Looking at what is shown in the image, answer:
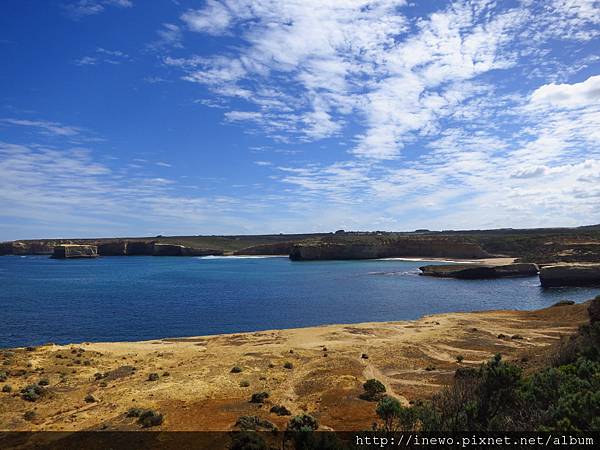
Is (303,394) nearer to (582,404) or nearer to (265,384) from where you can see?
(265,384)

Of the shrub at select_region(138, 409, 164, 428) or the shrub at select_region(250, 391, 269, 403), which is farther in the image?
the shrub at select_region(250, 391, 269, 403)

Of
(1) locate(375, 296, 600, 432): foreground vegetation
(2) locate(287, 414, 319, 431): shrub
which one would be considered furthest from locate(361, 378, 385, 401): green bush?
(1) locate(375, 296, 600, 432): foreground vegetation

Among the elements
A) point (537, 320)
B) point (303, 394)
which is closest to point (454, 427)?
point (303, 394)

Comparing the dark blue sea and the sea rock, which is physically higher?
the sea rock

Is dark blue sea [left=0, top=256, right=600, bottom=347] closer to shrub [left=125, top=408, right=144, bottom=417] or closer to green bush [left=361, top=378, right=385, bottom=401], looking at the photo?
shrub [left=125, top=408, right=144, bottom=417]

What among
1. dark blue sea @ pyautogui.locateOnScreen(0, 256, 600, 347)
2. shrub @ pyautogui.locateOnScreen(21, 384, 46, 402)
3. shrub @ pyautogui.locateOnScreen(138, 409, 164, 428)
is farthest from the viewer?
dark blue sea @ pyautogui.locateOnScreen(0, 256, 600, 347)

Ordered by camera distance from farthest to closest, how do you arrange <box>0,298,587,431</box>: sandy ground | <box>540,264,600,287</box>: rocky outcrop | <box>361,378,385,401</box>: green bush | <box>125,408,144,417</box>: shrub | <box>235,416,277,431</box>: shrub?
<box>540,264,600,287</box>: rocky outcrop < <box>361,378,385,401</box>: green bush < <box>0,298,587,431</box>: sandy ground < <box>125,408,144,417</box>: shrub < <box>235,416,277,431</box>: shrub

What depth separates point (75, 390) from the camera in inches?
924

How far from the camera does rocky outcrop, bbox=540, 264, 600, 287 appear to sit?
74.2 meters

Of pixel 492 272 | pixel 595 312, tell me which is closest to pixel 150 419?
pixel 595 312

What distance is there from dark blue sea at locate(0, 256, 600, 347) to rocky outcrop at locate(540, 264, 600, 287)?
291 centimetres

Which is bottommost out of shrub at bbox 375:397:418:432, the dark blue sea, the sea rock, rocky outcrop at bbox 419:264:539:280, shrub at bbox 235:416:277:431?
the dark blue sea

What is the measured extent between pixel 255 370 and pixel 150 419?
32.4ft

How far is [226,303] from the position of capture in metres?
60.0
